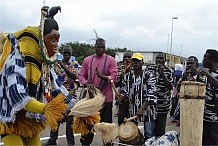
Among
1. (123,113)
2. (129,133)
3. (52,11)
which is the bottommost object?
(129,133)

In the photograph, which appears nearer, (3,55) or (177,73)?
(3,55)

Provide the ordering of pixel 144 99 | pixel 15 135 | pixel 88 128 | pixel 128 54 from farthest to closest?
pixel 128 54
pixel 144 99
pixel 88 128
pixel 15 135

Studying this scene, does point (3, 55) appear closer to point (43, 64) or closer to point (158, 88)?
point (43, 64)

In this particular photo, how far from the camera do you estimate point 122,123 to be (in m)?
5.68

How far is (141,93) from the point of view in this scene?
562cm

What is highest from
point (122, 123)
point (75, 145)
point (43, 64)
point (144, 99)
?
point (43, 64)

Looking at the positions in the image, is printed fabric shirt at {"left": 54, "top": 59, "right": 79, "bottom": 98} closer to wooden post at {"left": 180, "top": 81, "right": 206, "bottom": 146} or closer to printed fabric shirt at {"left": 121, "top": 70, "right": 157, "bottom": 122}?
printed fabric shirt at {"left": 121, "top": 70, "right": 157, "bottom": 122}

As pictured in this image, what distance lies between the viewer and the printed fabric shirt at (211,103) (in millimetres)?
4922

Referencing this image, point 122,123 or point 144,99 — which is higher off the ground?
point 144,99

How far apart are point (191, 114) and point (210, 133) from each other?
169cm

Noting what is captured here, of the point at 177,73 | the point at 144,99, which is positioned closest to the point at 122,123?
the point at 144,99

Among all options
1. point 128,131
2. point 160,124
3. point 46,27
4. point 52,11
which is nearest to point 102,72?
point 128,131

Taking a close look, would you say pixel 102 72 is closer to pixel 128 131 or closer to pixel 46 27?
pixel 128 131

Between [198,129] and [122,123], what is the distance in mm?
2260
